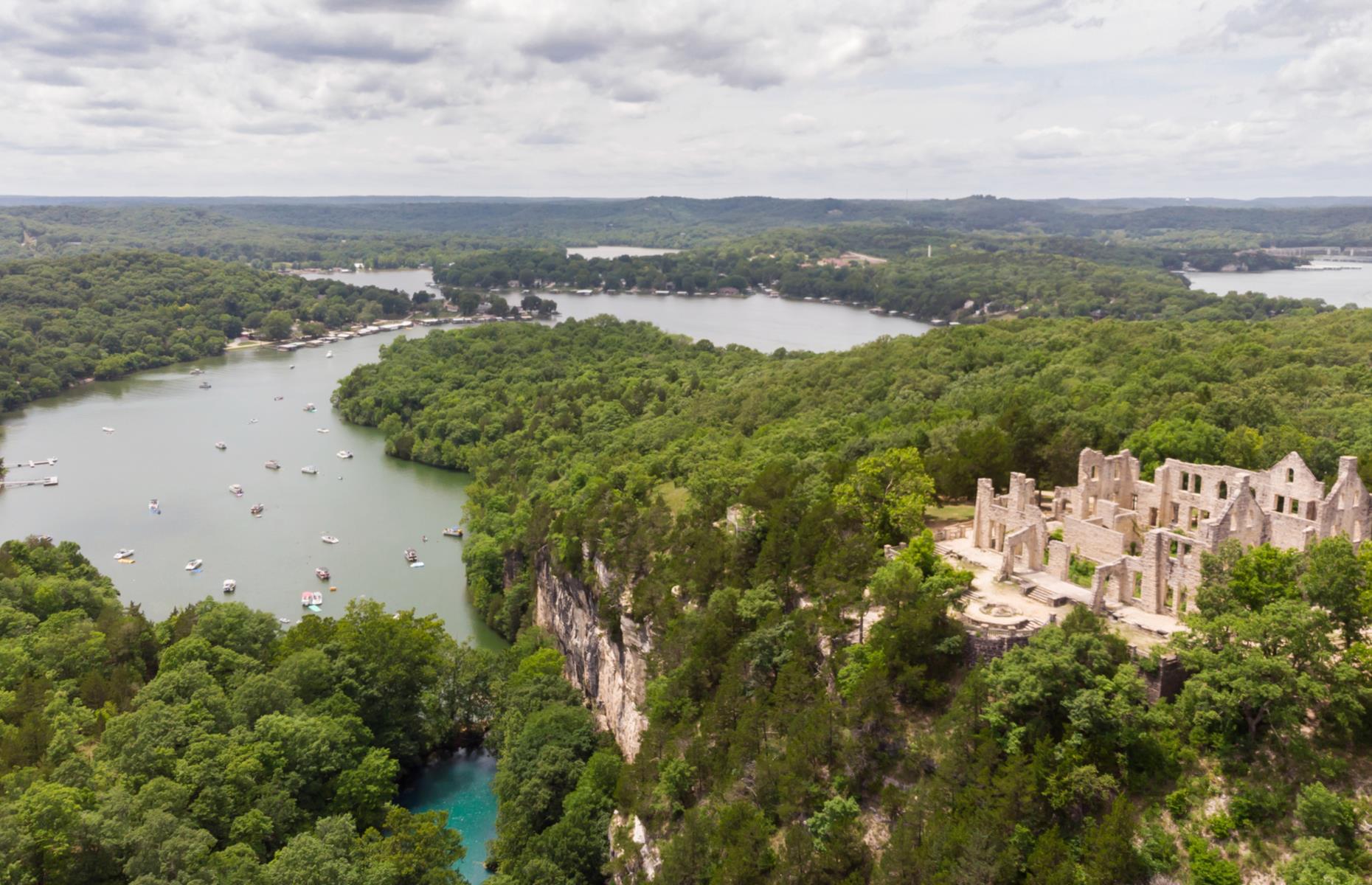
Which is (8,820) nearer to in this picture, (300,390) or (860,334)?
(300,390)

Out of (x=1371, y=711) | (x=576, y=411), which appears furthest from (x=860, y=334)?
(x=1371, y=711)

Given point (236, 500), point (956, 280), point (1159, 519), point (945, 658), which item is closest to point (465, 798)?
point (945, 658)

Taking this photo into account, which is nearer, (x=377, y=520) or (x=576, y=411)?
(x=377, y=520)

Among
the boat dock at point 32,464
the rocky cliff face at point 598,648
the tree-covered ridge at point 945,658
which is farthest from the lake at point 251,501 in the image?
the tree-covered ridge at point 945,658

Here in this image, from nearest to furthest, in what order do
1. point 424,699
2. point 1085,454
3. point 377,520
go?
point 1085,454 < point 424,699 < point 377,520

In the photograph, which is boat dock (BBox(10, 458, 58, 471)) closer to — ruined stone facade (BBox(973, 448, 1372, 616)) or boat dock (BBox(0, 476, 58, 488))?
boat dock (BBox(0, 476, 58, 488))

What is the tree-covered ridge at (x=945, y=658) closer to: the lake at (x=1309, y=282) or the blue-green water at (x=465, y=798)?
the blue-green water at (x=465, y=798)
